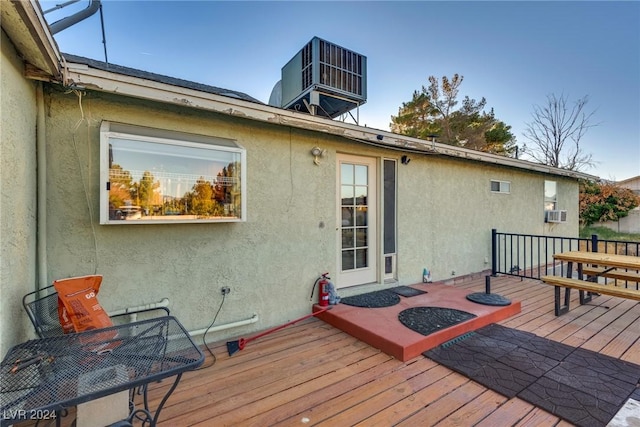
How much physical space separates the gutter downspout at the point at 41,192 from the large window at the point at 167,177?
45cm

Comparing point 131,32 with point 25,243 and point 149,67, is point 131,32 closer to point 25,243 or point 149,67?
point 149,67

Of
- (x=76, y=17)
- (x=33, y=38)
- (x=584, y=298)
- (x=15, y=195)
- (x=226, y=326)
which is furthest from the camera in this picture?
(x=584, y=298)

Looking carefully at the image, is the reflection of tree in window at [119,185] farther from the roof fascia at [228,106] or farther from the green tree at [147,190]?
the roof fascia at [228,106]

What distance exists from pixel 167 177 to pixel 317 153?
1.87 meters

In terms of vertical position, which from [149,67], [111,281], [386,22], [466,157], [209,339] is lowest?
[209,339]

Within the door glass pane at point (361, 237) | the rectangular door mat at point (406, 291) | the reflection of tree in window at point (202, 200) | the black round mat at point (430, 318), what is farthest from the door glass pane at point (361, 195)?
the reflection of tree in window at point (202, 200)

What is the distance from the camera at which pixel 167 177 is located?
2777 millimetres

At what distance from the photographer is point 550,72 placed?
426 inches

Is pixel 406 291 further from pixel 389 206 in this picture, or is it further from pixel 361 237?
pixel 389 206

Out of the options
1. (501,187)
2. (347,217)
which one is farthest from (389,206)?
(501,187)

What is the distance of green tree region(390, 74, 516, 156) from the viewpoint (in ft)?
47.1

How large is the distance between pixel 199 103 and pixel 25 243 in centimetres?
175

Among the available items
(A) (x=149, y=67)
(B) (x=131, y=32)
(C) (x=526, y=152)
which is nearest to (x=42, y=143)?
(A) (x=149, y=67)

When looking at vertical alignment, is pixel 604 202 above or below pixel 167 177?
above
